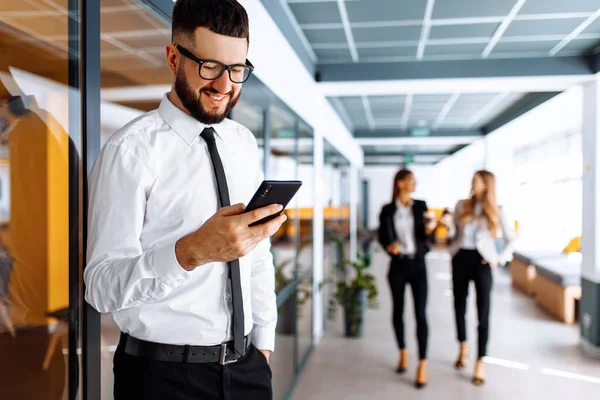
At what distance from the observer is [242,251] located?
1036 mm

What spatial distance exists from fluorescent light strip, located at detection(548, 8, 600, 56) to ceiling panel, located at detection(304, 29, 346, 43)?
1.97 m

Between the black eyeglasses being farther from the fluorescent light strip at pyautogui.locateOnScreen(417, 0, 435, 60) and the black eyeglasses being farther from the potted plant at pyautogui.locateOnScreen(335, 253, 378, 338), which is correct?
the potted plant at pyautogui.locateOnScreen(335, 253, 378, 338)

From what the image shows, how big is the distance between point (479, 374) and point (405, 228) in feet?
4.53

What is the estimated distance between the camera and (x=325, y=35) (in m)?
4.49

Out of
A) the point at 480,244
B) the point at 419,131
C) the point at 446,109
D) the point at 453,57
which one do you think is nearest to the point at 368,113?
the point at 446,109

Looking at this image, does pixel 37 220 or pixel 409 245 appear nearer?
pixel 37 220

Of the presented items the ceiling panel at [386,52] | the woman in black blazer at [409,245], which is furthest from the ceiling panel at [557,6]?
A: the woman in black blazer at [409,245]

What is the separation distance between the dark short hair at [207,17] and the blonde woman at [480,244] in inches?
136

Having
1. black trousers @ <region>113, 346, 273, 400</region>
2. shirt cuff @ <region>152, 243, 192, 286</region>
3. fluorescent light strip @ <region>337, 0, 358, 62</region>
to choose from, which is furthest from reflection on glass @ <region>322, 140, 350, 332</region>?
shirt cuff @ <region>152, 243, 192, 286</region>

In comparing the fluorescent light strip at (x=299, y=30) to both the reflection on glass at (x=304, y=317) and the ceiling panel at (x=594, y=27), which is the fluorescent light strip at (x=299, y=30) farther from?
the ceiling panel at (x=594, y=27)

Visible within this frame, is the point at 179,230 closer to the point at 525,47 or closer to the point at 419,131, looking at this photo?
the point at 525,47

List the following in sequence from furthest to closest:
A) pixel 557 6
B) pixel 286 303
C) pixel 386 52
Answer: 1. pixel 386 52
2. pixel 286 303
3. pixel 557 6

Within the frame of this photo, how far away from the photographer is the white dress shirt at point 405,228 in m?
4.20

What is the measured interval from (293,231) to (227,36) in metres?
3.39
